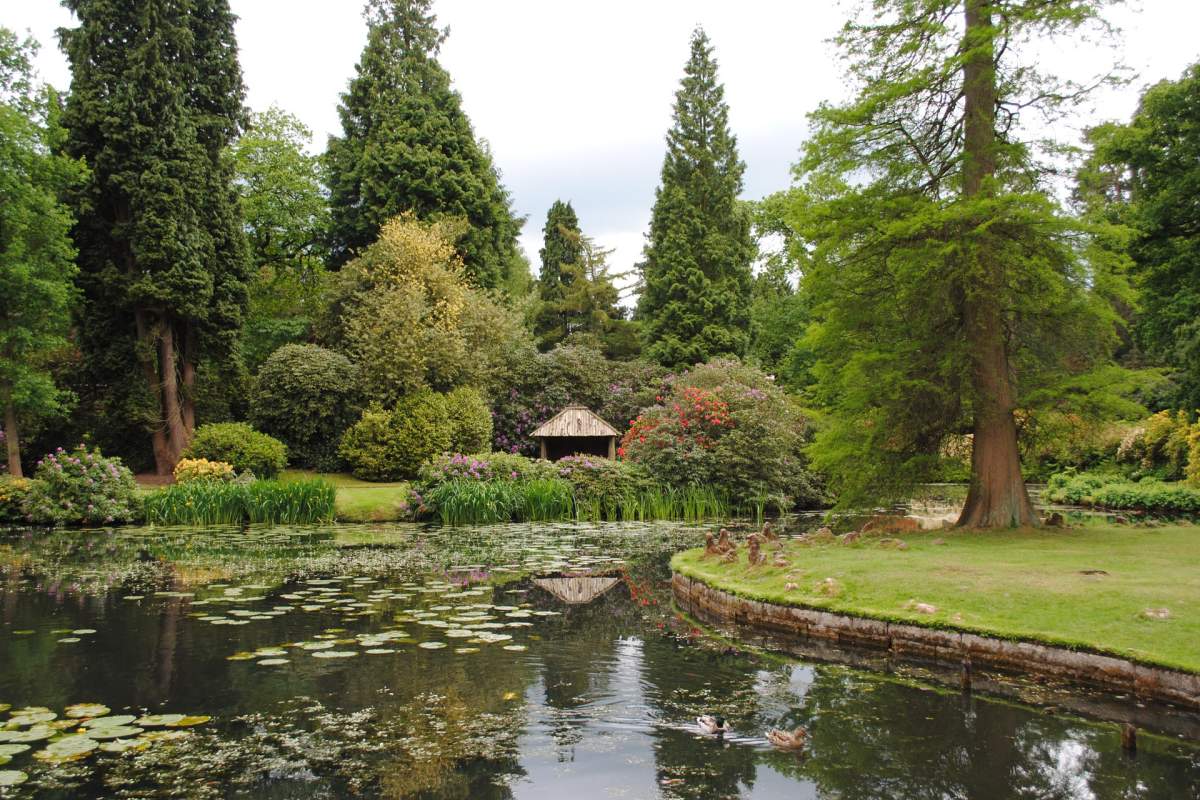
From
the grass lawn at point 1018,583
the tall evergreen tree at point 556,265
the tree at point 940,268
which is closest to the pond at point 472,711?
the grass lawn at point 1018,583

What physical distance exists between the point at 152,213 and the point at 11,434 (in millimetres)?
6534

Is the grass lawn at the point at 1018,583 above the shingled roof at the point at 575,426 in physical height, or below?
below

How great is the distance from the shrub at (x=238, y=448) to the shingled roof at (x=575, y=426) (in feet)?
24.2

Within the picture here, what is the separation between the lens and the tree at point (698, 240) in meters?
31.2

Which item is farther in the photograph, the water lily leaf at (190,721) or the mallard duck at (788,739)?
the water lily leaf at (190,721)

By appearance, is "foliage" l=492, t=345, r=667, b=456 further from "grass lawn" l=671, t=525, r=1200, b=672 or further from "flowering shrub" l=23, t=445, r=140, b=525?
"grass lawn" l=671, t=525, r=1200, b=672

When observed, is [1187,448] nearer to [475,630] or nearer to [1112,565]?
[1112,565]

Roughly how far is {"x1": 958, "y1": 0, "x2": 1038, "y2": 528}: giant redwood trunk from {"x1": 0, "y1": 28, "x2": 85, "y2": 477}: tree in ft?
65.0

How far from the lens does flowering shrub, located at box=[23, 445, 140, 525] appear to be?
1603cm

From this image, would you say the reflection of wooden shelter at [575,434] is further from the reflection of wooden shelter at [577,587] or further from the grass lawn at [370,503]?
the reflection of wooden shelter at [577,587]

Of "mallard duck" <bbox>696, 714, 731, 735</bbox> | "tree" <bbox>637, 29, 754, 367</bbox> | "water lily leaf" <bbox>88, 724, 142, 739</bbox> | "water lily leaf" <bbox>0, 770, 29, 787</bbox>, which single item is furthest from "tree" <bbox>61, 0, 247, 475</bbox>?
"mallard duck" <bbox>696, 714, 731, 735</bbox>

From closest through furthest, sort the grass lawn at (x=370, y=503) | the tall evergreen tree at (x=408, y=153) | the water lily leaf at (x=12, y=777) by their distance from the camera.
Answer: the water lily leaf at (x=12, y=777) < the grass lawn at (x=370, y=503) < the tall evergreen tree at (x=408, y=153)

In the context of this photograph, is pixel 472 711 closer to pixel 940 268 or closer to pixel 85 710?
pixel 85 710

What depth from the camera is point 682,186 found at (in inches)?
1313
